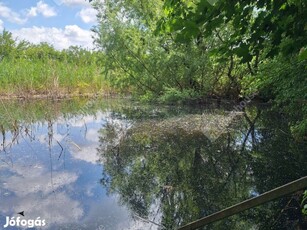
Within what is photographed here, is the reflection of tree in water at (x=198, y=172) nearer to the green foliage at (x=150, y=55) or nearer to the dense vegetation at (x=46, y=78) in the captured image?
the green foliage at (x=150, y=55)

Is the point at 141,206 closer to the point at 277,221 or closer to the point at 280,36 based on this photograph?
the point at 277,221

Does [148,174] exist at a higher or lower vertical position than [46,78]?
lower

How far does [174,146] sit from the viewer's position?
584cm

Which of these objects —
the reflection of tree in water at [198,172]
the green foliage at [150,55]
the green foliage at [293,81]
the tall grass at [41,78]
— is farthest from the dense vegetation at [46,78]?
the green foliage at [293,81]

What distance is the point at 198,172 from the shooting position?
4480mm

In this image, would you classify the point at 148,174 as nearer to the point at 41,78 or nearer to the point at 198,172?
the point at 198,172

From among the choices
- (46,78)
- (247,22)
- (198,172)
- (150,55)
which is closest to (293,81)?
(198,172)

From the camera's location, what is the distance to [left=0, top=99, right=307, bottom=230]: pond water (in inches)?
128

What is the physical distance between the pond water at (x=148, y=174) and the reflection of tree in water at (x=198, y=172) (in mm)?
11

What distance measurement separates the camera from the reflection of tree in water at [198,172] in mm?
3229

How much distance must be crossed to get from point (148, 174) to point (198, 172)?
2.16ft

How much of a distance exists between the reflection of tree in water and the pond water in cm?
1

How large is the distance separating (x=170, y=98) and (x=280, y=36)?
11052 millimetres

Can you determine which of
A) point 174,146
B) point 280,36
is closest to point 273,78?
point 174,146
